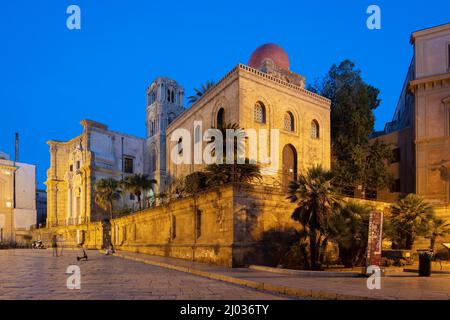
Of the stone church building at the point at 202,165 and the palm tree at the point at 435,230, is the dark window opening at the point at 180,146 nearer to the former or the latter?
the stone church building at the point at 202,165

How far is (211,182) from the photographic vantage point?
1925 centimetres

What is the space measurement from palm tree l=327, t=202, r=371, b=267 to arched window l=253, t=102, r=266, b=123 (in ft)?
36.1

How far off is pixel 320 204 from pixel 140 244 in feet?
64.6

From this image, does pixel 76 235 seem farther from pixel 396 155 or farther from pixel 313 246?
pixel 313 246

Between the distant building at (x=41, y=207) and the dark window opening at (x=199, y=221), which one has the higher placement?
the dark window opening at (x=199, y=221)

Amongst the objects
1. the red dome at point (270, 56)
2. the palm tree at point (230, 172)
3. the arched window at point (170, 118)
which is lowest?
the palm tree at point (230, 172)

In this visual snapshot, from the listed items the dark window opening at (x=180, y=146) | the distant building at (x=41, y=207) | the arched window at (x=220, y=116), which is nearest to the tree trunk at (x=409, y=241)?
the arched window at (x=220, y=116)

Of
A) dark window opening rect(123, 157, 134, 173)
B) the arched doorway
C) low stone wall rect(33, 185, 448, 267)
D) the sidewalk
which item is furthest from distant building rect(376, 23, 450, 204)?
dark window opening rect(123, 157, 134, 173)

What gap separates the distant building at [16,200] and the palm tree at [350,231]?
56.7 meters

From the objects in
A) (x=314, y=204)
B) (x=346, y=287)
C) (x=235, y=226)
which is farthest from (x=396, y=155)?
(x=346, y=287)

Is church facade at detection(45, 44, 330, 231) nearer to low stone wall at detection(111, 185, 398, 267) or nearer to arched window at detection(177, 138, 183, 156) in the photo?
arched window at detection(177, 138, 183, 156)

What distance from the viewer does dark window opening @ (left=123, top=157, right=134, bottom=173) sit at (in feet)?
190

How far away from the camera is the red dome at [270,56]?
34.1 metres
